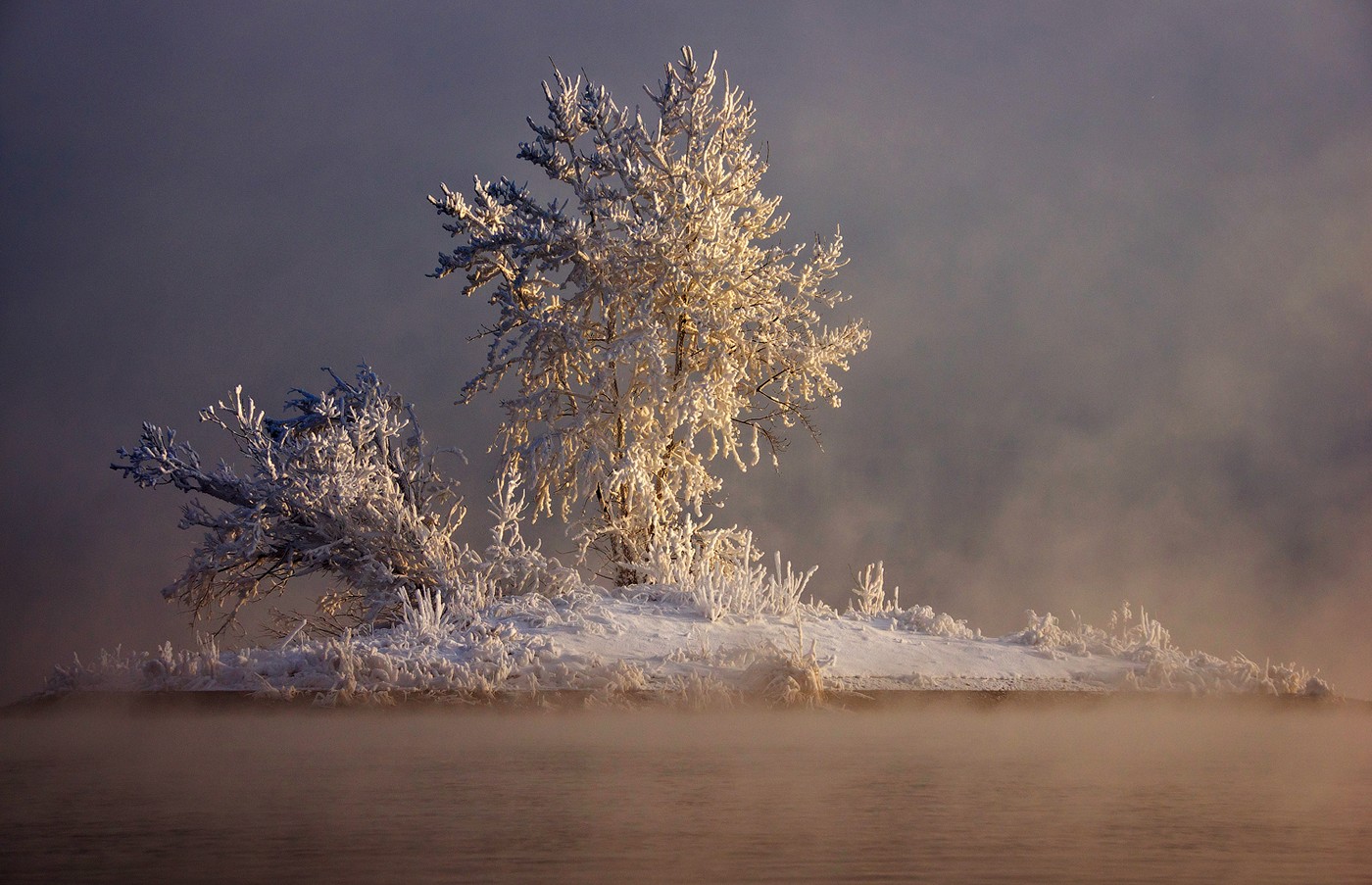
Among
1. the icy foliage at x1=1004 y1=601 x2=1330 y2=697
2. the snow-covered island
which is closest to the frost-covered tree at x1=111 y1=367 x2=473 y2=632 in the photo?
the snow-covered island

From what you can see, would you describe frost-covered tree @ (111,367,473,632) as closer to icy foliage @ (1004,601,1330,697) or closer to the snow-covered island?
the snow-covered island

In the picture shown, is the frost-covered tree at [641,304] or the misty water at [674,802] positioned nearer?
the misty water at [674,802]

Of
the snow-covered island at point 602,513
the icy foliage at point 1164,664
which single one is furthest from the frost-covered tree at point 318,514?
the icy foliage at point 1164,664

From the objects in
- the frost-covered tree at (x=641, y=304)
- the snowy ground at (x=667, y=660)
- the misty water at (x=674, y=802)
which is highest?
the frost-covered tree at (x=641, y=304)

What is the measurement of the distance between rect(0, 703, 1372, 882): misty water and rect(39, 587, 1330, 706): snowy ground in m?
0.74

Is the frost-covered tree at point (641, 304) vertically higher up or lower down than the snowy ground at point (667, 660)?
higher up

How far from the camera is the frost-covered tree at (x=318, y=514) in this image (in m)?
11.1

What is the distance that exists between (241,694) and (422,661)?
4.37ft

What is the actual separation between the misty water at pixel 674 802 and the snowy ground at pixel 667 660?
744 mm

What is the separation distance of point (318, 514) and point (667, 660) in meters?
4.41

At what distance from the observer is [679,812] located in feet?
14.1

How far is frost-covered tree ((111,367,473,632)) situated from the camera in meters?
11.1

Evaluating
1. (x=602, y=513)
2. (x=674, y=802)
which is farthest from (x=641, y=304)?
(x=674, y=802)

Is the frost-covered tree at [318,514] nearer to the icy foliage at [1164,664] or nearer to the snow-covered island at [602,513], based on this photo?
the snow-covered island at [602,513]
